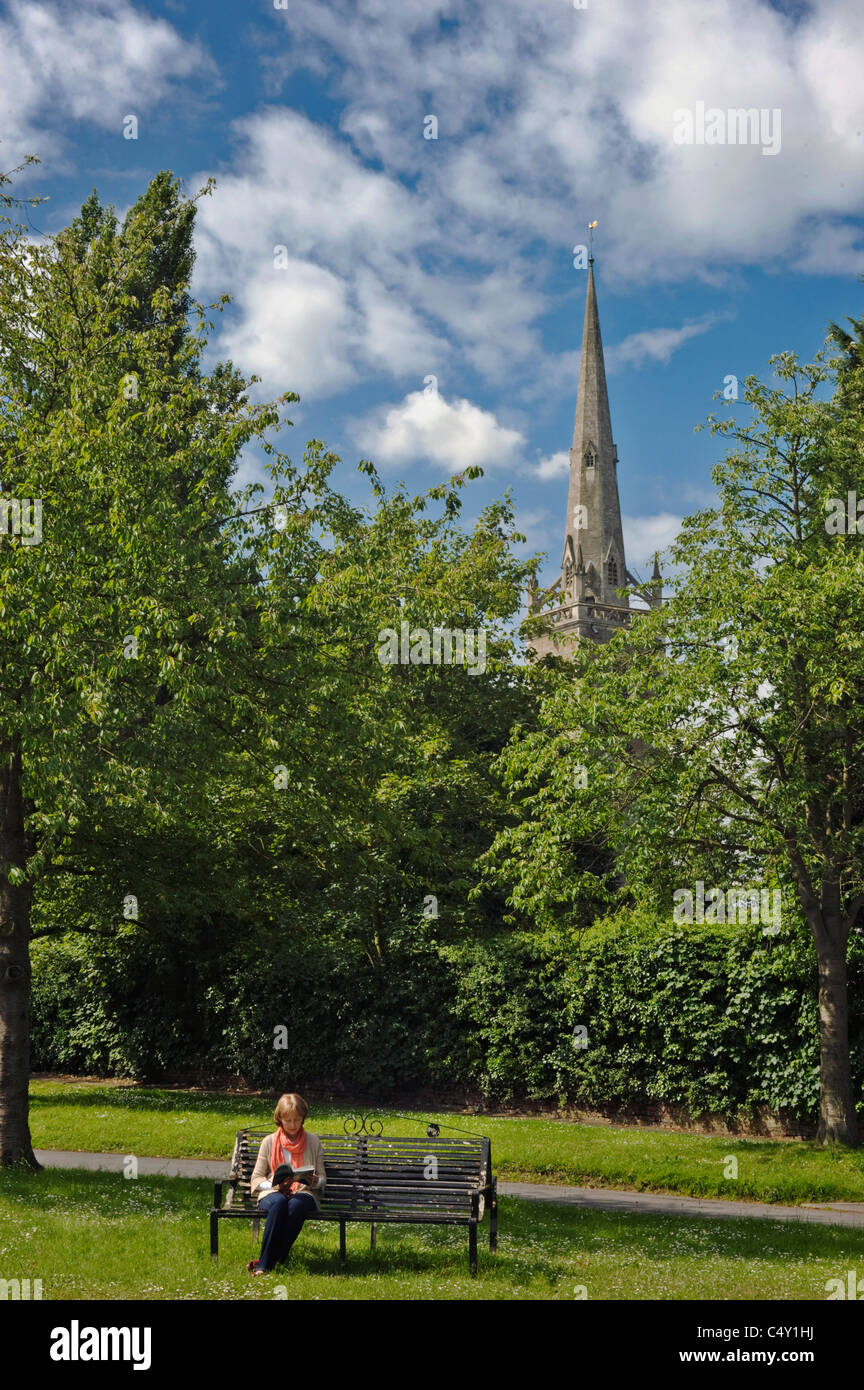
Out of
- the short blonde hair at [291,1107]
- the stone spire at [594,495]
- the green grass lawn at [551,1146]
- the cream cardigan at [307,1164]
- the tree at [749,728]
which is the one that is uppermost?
the stone spire at [594,495]

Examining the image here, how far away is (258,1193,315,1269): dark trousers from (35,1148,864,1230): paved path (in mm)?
4628

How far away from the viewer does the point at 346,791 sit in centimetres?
1412

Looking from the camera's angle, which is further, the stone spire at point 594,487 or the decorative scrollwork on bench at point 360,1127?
the stone spire at point 594,487

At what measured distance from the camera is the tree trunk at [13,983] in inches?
507

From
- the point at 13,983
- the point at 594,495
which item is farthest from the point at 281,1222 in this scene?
the point at 594,495

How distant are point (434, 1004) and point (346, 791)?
8.27 metres

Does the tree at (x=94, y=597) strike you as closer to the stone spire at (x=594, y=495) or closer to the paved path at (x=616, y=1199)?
the paved path at (x=616, y=1199)

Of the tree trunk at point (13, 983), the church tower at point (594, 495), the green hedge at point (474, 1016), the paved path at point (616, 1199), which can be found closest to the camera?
the paved path at point (616, 1199)

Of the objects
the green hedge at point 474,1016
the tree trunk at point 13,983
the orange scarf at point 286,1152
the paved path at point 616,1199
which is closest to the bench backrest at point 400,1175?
the orange scarf at point 286,1152

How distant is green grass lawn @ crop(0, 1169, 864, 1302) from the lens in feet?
26.6

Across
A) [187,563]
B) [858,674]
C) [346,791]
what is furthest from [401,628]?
[858,674]

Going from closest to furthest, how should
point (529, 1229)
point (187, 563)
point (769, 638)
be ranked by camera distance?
point (529, 1229) → point (187, 563) → point (769, 638)

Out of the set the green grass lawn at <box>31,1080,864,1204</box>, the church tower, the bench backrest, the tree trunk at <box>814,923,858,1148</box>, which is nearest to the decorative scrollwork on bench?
the bench backrest
